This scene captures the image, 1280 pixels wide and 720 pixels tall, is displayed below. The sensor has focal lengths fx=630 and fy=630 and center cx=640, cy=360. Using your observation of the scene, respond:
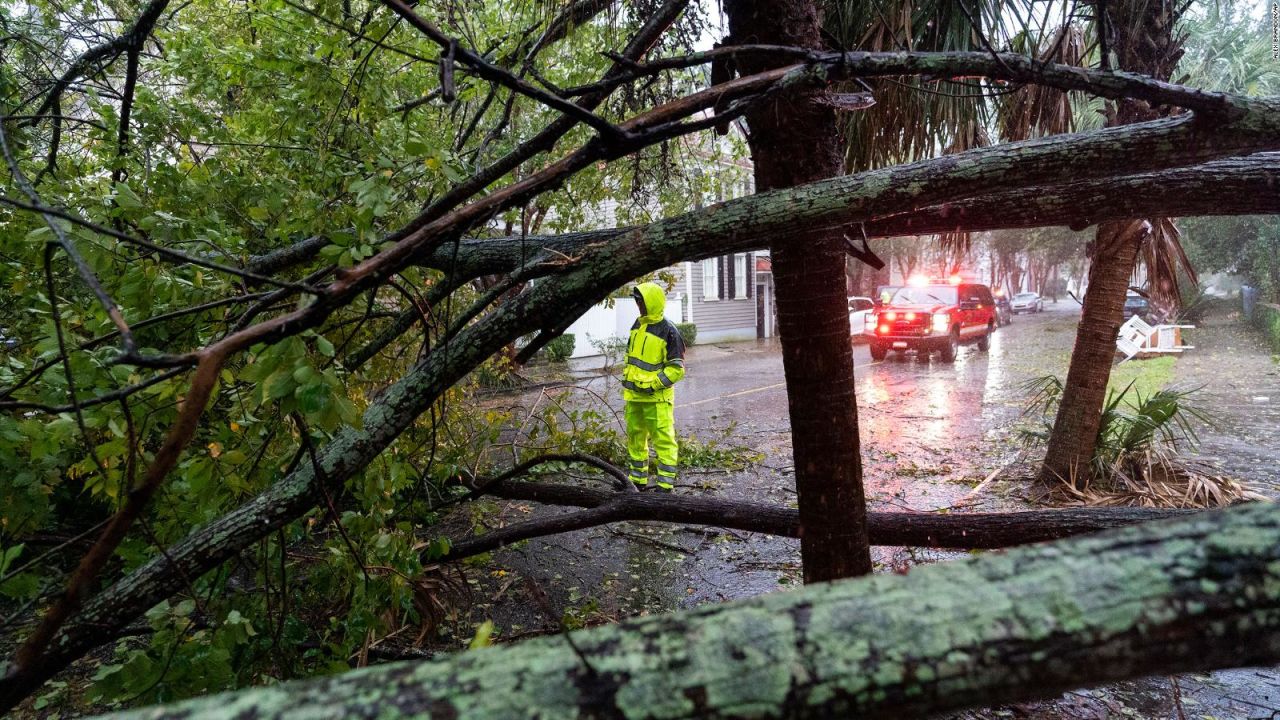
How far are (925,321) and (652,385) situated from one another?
1127cm

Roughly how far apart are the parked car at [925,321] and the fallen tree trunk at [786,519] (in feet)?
42.2

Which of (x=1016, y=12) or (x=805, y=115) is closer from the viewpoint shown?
(x=805, y=115)

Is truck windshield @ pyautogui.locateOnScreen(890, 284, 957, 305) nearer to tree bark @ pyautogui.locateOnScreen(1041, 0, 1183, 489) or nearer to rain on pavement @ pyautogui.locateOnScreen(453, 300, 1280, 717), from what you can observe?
rain on pavement @ pyautogui.locateOnScreen(453, 300, 1280, 717)

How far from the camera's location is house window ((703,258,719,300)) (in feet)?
75.2

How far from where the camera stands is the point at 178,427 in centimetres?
98

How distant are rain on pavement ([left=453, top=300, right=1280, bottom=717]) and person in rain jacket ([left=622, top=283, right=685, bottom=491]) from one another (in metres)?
0.49

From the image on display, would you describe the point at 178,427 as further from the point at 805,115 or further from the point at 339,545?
the point at 805,115

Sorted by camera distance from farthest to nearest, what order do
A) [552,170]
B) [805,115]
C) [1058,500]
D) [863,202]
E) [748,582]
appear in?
1. [1058,500]
2. [748,582]
3. [805,115]
4. [863,202]
5. [552,170]

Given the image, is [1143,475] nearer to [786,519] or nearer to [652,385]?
[786,519]

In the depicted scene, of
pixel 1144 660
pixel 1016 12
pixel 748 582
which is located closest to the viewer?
pixel 1144 660

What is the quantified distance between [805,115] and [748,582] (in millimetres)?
3133

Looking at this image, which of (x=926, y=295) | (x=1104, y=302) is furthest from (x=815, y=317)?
(x=926, y=295)

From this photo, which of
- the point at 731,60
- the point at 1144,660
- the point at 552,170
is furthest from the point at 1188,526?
the point at 731,60

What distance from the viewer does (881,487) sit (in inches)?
253
